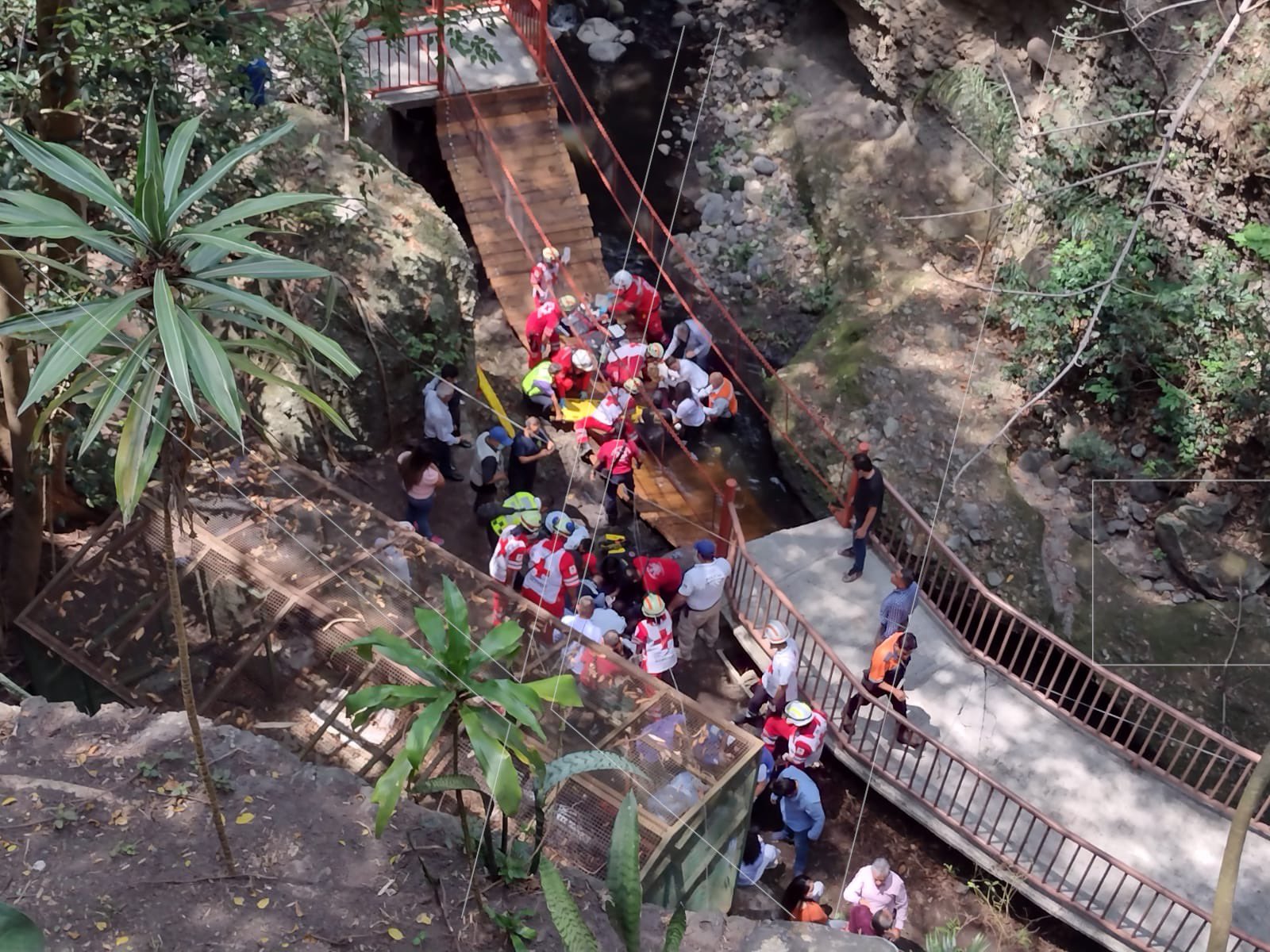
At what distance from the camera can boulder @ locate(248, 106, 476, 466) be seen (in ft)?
30.1

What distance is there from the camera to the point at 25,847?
199 inches

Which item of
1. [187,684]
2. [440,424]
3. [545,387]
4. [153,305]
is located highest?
[153,305]

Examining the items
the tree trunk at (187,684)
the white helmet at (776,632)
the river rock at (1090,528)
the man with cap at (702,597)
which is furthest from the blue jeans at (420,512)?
the river rock at (1090,528)

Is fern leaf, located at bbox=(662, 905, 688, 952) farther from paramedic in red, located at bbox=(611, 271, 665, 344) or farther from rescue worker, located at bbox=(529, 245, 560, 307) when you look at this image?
paramedic in red, located at bbox=(611, 271, 665, 344)

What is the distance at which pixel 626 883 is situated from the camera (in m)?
4.68

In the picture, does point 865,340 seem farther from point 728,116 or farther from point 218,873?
point 218,873

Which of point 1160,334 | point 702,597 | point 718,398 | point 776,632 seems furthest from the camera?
point 718,398

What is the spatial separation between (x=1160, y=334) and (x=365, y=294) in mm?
7362

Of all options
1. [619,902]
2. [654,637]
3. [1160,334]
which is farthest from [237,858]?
[1160,334]

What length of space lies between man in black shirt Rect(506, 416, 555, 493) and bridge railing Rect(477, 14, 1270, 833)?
2.52 meters

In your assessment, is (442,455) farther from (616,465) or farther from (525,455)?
(616,465)

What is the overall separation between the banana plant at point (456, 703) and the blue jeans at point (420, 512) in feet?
12.8

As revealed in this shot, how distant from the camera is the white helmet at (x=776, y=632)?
815 cm

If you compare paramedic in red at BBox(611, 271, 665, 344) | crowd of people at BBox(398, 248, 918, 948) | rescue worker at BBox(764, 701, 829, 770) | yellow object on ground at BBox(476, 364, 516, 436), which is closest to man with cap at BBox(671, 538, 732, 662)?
crowd of people at BBox(398, 248, 918, 948)
